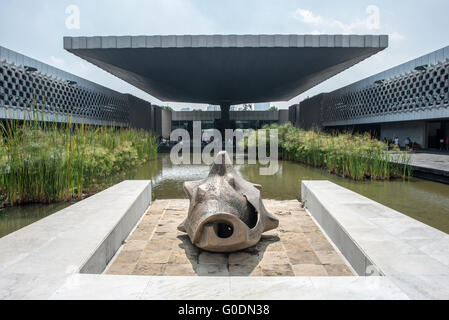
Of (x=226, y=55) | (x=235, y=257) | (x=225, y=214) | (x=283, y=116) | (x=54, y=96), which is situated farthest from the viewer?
(x=283, y=116)

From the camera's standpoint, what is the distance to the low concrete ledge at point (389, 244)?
210cm

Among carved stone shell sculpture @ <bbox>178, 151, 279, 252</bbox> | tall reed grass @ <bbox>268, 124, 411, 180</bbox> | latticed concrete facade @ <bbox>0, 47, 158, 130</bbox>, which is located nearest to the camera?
carved stone shell sculpture @ <bbox>178, 151, 279, 252</bbox>

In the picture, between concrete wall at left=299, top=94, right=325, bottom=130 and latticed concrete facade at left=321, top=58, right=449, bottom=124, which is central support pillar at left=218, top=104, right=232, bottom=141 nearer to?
concrete wall at left=299, top=94, right=325, bottom=130

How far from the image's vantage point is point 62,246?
8.86 ft

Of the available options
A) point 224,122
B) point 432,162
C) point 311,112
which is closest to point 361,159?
point 432,162

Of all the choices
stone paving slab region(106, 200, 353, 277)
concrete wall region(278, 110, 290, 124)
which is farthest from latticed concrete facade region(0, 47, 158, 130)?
concrete wall region(278, 110, 290, 124)

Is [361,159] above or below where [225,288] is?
above

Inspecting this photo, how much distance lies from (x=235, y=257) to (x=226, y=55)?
16.0 m

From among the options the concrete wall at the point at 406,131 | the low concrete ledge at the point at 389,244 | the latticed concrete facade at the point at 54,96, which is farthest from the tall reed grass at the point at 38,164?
the concrete wall at the point at 406,131

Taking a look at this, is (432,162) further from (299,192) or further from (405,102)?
(405,102)

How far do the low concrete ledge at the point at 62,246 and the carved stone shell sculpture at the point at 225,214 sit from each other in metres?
0.81

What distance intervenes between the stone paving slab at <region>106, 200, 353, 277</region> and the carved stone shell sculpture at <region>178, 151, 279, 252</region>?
185 millimetres

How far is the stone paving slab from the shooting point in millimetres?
2971
